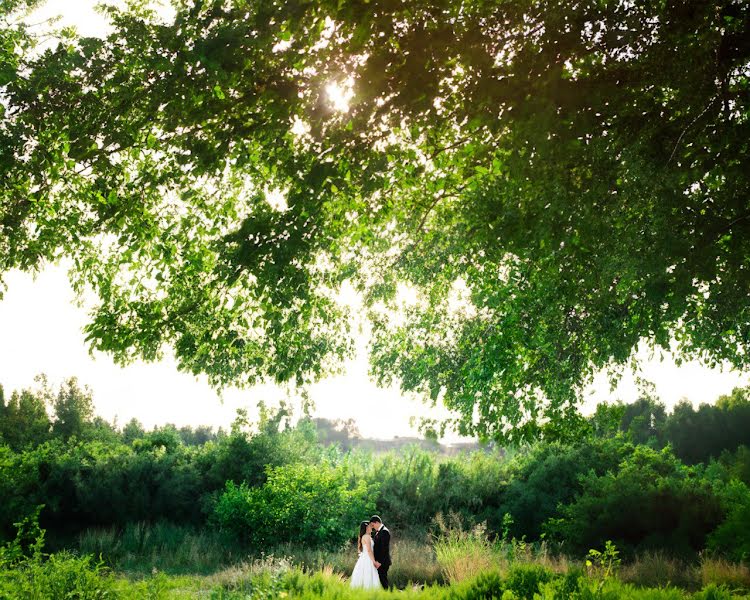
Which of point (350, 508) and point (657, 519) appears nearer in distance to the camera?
point (657, 519)

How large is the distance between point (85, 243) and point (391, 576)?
912 centimetres

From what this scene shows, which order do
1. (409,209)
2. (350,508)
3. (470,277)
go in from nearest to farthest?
1. (409,209)
2. (470,277)
3. (350,508)

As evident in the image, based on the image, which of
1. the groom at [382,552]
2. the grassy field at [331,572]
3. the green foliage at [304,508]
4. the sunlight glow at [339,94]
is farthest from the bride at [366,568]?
the sunlight glow at [339,94]

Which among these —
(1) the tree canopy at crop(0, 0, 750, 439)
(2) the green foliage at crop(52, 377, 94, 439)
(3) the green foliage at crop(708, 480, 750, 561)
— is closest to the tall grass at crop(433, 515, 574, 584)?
(3) the green foliage at crop(708, 480, 750, 561)

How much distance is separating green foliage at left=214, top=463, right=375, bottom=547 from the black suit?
183 inches

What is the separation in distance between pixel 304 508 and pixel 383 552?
17.5ft

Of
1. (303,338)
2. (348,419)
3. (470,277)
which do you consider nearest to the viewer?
(303,338)

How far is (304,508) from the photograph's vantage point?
1652 cm

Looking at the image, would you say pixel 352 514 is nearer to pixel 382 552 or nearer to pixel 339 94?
pixel 382 552

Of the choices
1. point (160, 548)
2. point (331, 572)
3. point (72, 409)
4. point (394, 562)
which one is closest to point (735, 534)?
point (394, 562)

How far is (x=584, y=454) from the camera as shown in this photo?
60.0ft

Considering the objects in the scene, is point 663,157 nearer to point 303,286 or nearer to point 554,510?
point 303,286

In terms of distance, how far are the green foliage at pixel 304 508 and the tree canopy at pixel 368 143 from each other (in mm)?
9607

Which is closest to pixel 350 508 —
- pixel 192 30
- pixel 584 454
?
pixel 584 454
